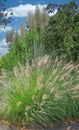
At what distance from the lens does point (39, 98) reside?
270 inches

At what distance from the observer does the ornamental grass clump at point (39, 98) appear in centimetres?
671

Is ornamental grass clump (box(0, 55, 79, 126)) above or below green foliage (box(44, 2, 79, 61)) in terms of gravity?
below

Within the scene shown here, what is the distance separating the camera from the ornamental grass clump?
22.0 ft

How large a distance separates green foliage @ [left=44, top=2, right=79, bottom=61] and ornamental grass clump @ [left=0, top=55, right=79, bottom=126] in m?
1.62

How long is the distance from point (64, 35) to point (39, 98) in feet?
8.76

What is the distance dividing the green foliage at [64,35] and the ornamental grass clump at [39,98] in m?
1.62

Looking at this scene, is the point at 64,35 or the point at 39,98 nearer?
the point at 39,98

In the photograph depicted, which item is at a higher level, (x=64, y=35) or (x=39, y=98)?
(x=64, y=35)

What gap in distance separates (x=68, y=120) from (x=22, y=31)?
460 centimetres

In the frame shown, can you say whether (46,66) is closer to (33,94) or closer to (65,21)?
(33,94)

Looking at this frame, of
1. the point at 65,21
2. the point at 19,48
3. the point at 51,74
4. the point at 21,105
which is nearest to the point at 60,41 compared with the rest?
the point at 65,21

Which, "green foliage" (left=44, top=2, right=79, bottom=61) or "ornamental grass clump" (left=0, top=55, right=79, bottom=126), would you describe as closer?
"ornamental grass clump" (left=0, top=55, right=79, bottom=126)

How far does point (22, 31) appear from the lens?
434 inches

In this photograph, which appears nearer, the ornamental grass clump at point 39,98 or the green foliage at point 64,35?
the ornamental grass clump at point 39,98
